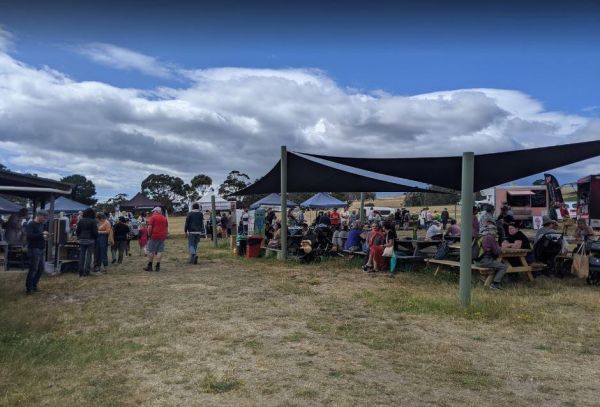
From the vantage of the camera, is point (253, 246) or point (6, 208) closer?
point (253, 246)

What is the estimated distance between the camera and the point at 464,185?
6.57 m

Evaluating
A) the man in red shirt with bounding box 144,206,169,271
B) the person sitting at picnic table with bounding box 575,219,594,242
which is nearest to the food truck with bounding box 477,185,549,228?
the person sitting at picnic table with bounding box 575,219,594,242

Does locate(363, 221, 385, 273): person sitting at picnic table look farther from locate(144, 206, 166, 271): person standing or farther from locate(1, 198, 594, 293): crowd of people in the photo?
locate(144, 206, 166, 271): person standing

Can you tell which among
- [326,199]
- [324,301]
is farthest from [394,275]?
[326,199]

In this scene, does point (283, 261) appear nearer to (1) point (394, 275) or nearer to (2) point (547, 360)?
(1) point (394, 275)

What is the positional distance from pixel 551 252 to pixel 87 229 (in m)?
8.87

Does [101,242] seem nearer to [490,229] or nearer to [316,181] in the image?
[316,181]

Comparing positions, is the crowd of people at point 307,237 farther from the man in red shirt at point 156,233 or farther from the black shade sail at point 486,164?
the black shade sail at point 486,164

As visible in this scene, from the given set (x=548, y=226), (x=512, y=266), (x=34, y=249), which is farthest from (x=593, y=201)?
(x=34, y=249)

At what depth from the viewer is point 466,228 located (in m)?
6.52

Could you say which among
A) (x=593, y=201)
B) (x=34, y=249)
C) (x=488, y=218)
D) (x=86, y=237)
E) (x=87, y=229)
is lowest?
(x=34, y=249)

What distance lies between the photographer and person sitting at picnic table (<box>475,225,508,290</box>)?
783 centimetres

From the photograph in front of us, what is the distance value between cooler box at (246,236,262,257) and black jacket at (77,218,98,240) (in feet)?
15.2

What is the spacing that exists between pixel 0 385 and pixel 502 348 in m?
4.32
